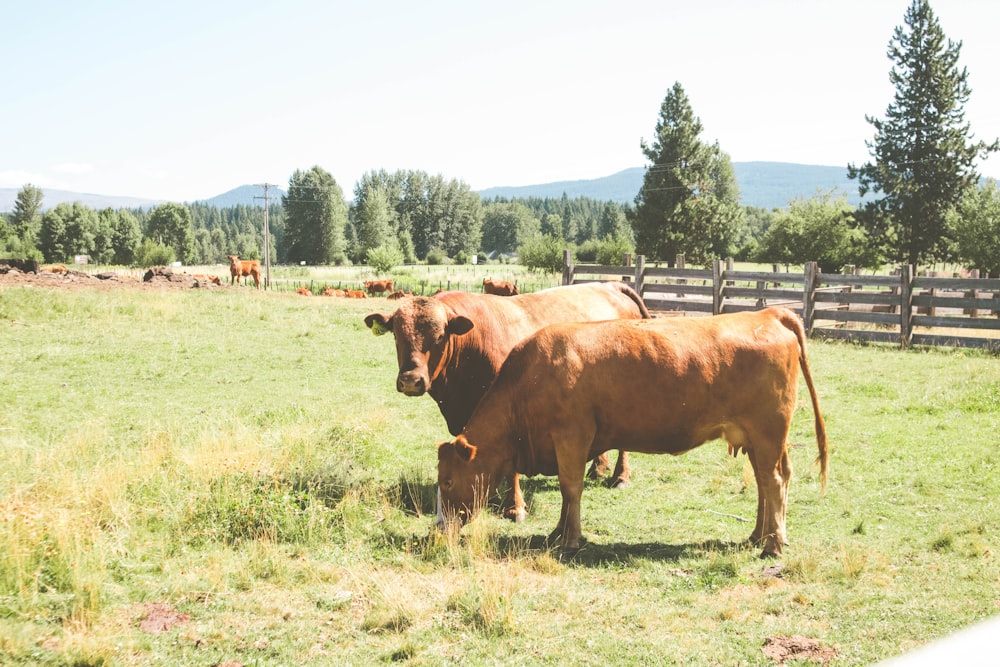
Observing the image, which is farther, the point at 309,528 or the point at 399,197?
the point at 399,197

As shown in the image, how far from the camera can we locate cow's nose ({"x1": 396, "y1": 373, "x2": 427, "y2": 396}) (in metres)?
6.81

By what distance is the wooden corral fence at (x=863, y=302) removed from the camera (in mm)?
17547

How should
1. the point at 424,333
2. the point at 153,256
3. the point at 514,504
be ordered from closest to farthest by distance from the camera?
the point at 424,333 < the point at 514,504 < the point at 153,256

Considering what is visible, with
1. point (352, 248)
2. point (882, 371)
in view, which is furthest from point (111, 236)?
point (882, 371)

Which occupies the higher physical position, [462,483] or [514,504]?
[462,483]

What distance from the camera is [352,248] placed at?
367ft

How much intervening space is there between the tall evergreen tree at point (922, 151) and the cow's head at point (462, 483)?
4328cm

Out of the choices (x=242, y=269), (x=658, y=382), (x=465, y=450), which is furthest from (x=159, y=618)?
(x=242, y=269)

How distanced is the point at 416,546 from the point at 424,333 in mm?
2070

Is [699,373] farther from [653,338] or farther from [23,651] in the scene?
[23,651]

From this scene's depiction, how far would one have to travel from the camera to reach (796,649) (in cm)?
443

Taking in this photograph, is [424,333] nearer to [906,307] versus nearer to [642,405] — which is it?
[642,405]

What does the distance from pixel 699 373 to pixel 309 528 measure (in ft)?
12.2

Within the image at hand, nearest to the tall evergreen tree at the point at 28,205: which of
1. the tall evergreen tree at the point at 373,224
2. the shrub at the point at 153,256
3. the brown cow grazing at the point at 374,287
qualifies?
the shrub at the point at 153,256
